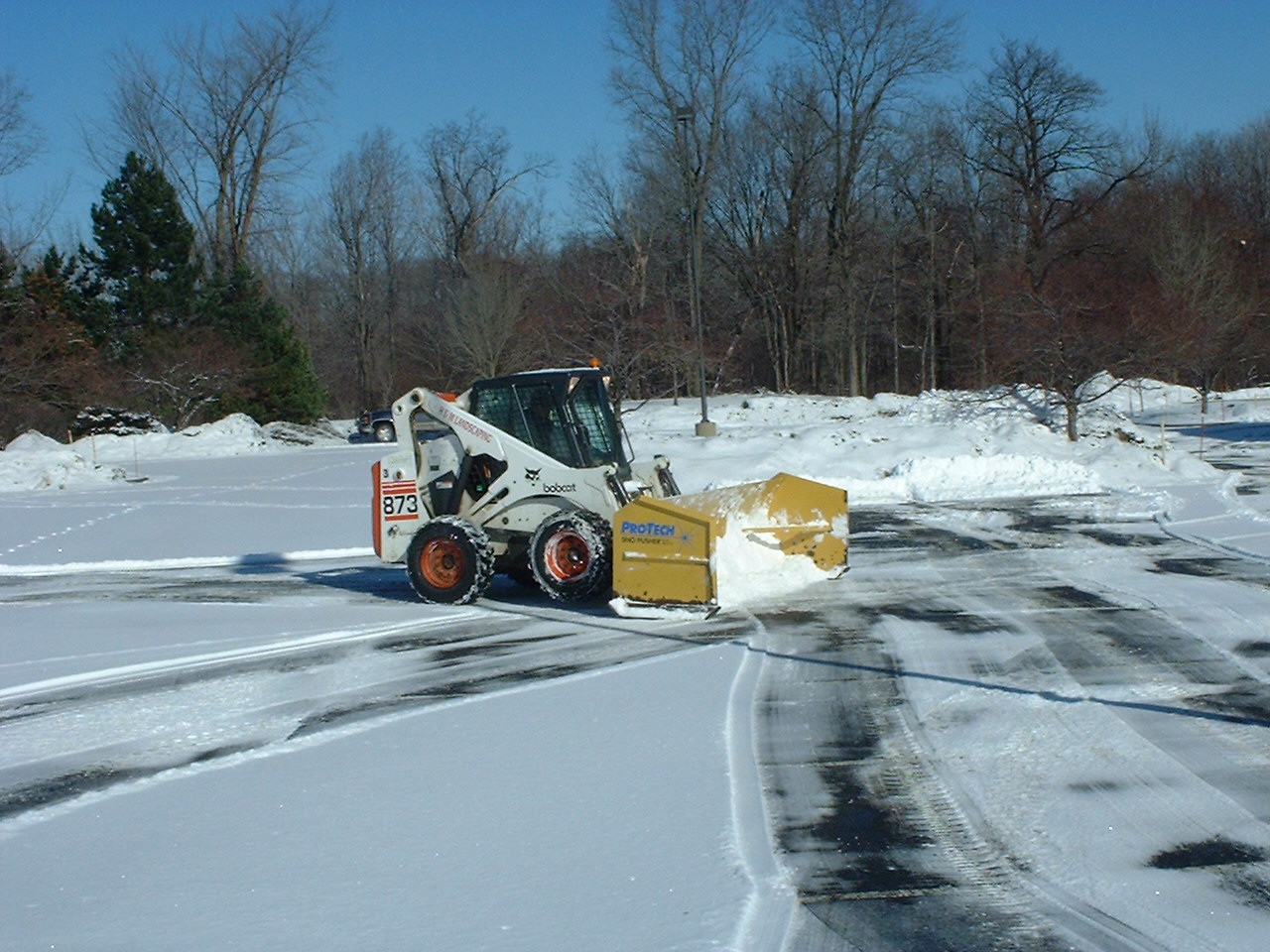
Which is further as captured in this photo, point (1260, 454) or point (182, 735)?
point (1260, 454)

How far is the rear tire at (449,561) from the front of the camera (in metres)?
12.6

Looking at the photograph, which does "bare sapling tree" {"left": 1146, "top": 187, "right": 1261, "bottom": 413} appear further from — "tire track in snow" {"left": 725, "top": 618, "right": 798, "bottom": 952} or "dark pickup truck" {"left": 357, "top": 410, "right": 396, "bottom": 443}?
"tire track in snow" {"left": 725, "top": 618, "right": 798, "bottom": 952}

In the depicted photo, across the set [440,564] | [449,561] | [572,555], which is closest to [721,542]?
[572,555]

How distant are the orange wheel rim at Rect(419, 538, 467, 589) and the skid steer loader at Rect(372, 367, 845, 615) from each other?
1 centimetres

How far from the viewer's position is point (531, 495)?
42.5 ft

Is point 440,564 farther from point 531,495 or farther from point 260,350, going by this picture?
point 260,350

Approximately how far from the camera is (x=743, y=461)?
26.8 meters

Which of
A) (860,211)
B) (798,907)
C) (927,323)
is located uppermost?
(860,211)

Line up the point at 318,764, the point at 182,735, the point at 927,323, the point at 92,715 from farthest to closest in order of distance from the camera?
1. the point at 927,323
2. the point at 92,715
3. the point at 182,735
4. the point at 318,764

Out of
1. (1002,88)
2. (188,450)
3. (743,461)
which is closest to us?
(743,461)

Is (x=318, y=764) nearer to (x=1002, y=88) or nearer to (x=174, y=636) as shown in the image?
(x=174, y=636)

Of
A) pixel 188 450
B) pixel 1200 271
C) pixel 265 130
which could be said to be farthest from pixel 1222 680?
pixel 265 130

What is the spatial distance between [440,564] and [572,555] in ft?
5.11

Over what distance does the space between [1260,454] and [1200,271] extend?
70.9ft
